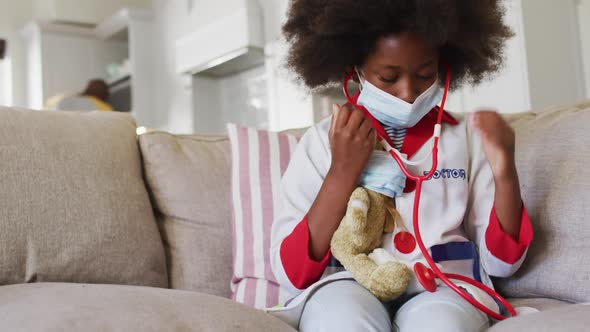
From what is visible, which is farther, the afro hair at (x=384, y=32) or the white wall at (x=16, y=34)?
the white wall at (x=16, y=34)

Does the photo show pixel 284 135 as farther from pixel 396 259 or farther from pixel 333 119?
pixel 396 259

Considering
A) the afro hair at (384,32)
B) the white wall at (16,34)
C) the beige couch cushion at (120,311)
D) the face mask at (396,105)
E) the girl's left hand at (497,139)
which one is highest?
the white wall at (16,34)

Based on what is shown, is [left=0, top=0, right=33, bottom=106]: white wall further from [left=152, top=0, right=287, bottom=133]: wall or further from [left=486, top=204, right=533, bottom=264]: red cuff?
[left=486, top=204, right=533, bottom=264]: red cuff

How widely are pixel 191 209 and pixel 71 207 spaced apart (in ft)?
0.81

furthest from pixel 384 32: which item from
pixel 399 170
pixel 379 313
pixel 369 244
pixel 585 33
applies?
Result: pixel 585 33

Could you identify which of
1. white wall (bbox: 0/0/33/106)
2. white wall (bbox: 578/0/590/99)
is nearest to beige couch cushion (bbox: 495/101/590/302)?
white wall (bbox: 578/0/590/99)

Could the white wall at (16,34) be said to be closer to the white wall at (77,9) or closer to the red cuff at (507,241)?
the white wall at (77,9)

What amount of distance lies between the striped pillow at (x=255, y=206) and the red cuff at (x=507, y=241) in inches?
16.3

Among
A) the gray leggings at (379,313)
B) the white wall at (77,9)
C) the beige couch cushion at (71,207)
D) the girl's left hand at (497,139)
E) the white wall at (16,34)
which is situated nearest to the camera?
the gray leggings at (379,313)

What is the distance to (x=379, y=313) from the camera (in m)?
0.93

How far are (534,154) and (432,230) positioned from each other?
11.2 inches

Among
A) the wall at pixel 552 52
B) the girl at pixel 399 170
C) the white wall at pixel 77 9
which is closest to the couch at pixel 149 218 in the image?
the girl at pixel 399 170

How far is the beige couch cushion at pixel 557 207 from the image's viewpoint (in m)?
1.06

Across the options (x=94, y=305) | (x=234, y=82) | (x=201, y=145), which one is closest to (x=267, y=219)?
(x=201, y=145)
